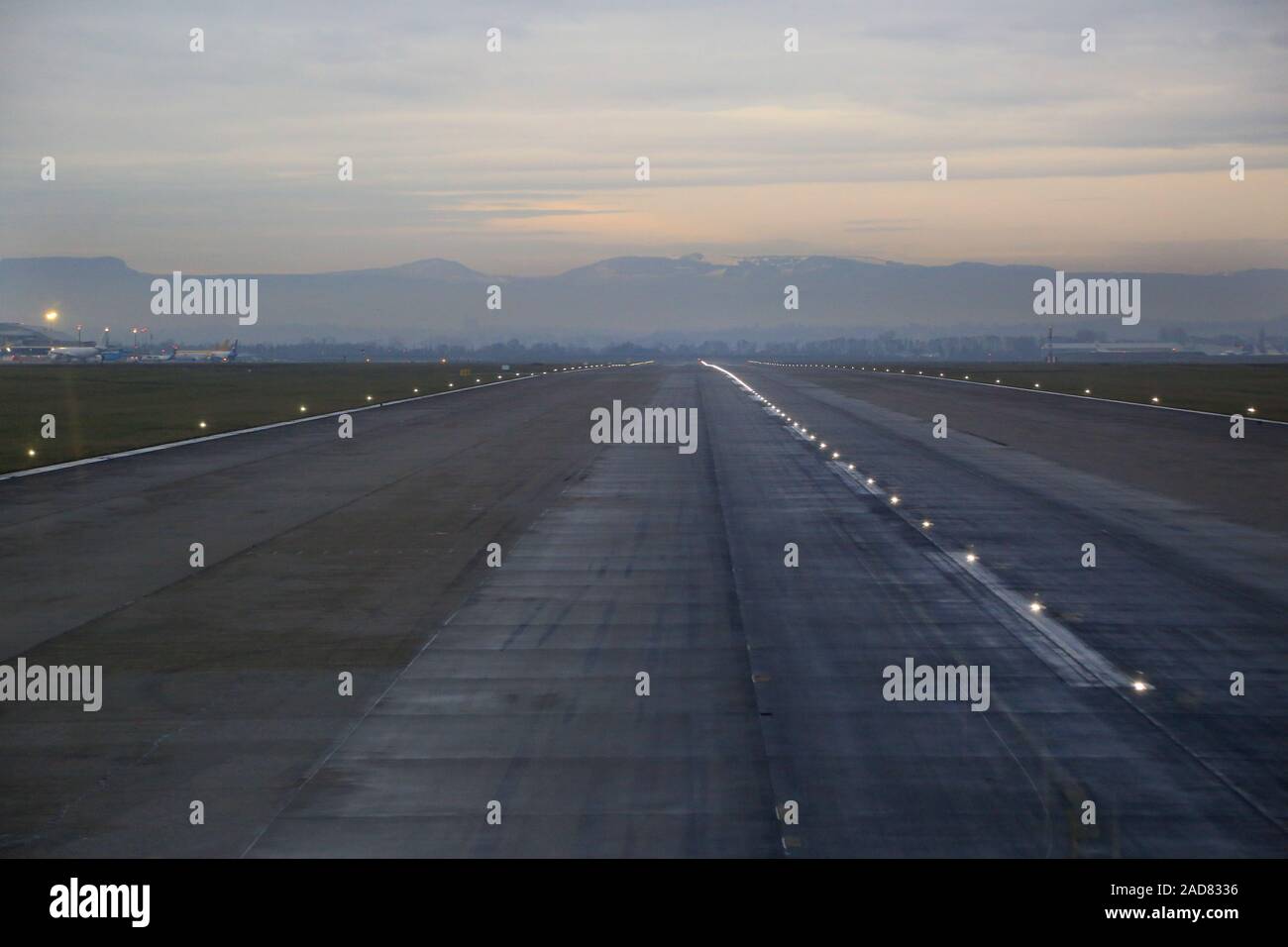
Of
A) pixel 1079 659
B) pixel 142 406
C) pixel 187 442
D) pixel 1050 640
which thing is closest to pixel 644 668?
pixel 1079 659

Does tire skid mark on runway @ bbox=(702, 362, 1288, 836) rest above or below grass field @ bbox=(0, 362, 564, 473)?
below

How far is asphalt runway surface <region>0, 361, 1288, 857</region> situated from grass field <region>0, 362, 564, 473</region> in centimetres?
1185

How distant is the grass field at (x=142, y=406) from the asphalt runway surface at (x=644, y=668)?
11.8m

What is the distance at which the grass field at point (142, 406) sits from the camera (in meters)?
40.3

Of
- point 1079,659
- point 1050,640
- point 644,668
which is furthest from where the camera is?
point 1050,640

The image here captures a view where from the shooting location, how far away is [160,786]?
360 inches

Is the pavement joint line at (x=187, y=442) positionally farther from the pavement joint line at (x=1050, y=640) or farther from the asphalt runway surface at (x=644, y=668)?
the pavement joint line at (x=1050, y=640)

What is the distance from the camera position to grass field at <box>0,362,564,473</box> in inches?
1587

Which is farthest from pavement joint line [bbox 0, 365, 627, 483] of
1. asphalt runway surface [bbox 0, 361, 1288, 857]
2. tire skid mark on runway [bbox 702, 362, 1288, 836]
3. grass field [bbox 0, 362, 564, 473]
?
tire skid mark on runway [bbox 702, 362, 1288, 836]

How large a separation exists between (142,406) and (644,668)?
55.8 m

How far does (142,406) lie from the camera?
207ft

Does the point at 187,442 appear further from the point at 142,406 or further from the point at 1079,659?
the point at 1079,659

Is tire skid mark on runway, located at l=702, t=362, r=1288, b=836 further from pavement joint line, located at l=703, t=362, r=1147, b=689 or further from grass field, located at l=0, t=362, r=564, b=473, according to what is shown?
grass field, located at l=0, t=362, r=564, b=473

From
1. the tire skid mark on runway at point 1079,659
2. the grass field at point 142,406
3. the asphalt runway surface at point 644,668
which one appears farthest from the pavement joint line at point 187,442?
the tire skid mark on runway at point 1079,659
